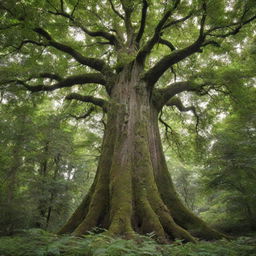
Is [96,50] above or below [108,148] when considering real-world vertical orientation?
above

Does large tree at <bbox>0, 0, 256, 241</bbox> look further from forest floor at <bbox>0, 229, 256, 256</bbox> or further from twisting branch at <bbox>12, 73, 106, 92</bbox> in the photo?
forest floor at <bbox>0, 229, 256, 256</bbox>

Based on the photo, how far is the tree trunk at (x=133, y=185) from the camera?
13.5 ft

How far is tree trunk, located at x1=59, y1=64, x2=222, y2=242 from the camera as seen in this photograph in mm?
4103

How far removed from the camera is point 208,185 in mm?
7270

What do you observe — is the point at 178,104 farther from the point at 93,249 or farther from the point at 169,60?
the point at 93,249

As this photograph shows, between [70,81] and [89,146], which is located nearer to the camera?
[70,81]

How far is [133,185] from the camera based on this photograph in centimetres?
478

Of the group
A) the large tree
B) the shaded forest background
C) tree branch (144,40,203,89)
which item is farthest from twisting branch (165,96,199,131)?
tree branch (144,40,203,89)

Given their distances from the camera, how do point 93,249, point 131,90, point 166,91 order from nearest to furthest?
1. point 93,249
2. point 131,90
3. point 166,91

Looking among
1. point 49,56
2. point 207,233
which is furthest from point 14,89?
point 207,233

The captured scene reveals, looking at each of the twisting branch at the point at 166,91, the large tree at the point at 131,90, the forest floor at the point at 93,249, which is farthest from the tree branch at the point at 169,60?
the forest floor at the point at 93,249

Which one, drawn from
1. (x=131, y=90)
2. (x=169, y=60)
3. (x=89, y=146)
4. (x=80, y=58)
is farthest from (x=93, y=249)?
(x=89, y=146)

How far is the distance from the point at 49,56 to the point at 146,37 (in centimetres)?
418

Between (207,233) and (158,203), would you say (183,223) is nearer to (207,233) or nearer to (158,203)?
(207,233)
